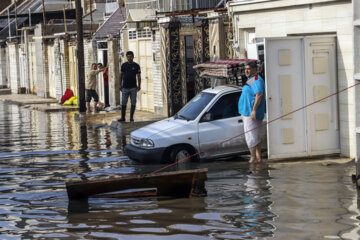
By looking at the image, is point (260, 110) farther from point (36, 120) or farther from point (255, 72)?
point (36, 120)

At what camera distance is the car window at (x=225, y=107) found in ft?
51.2

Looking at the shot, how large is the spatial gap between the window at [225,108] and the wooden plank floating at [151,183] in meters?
3.88

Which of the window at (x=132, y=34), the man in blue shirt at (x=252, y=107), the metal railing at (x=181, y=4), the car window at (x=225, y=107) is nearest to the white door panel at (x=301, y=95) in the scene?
the man in blue shirt at (x=252, y=107)

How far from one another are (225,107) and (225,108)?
0.7 inches

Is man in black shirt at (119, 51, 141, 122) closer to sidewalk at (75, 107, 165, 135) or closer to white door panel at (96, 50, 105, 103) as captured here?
sidewalk at (75, 107, 165, 135)

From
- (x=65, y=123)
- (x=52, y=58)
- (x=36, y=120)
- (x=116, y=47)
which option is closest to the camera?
(x=65, y=123)

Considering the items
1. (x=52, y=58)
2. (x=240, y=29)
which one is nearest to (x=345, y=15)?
(x=240, y=29)

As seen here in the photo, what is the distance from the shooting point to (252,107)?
1488cm

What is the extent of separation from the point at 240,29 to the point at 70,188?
9606mm

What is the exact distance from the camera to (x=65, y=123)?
26625 mm

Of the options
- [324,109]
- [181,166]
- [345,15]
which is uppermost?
[345,15]

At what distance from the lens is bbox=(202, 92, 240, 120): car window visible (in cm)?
1562

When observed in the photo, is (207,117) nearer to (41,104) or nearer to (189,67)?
(189,67)

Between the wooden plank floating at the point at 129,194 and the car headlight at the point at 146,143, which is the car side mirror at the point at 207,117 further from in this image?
the wooden plank floating at the point at 129,194
